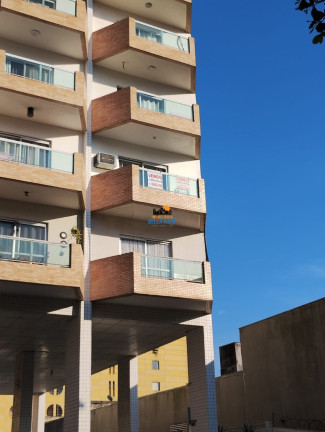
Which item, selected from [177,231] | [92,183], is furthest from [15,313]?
[177,231]

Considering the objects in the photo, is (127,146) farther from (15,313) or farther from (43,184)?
(15,313)

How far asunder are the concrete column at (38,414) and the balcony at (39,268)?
17.8 meters

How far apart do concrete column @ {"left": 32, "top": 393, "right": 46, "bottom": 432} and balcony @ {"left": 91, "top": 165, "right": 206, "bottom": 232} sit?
1821cm

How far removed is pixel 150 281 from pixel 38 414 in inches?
751

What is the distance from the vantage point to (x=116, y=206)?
23.8 meters

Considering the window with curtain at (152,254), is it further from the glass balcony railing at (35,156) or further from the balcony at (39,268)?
the glass balcony railing at (35,156)

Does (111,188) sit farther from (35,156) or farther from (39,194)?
(35,156)

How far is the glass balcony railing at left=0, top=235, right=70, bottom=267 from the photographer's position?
68.0ft

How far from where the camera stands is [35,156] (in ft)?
74.3

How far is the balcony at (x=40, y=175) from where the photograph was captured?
21781 mm

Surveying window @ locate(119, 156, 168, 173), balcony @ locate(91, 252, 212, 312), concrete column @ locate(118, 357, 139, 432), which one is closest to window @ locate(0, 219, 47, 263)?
balcony @ locate(91, 252, 212, 312)

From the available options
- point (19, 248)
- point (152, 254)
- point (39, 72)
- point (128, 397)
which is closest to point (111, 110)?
point (39, 72)

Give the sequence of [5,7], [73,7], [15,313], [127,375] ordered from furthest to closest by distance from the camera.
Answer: [127,375]
[73,7]
[5,7]
[15,313]

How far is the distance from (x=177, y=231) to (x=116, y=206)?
335 centimetres
